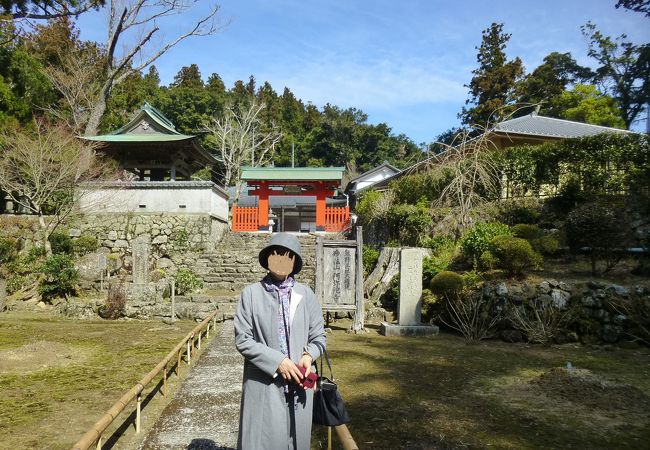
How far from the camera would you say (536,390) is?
537 cm

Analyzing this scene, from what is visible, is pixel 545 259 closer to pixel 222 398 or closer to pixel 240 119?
pixel 222 398

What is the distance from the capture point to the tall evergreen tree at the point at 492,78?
32.2 meters

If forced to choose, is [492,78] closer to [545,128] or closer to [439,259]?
[545,128]

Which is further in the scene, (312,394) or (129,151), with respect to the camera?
(129,151)

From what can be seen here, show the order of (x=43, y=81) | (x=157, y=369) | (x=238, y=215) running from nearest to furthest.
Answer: (x=157, y=369), (x=238, y=215), (x=43, y=81)

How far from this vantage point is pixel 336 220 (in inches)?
901

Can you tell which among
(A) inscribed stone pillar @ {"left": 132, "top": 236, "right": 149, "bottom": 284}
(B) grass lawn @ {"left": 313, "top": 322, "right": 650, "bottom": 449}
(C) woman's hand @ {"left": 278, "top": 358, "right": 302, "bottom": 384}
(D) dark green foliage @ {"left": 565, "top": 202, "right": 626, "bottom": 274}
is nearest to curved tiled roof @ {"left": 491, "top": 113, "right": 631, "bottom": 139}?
(D) dark green foliage @ {"left": 565, "top": 202, "right": 626, "bottom": 274}

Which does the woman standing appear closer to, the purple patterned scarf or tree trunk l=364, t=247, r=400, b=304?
the purple patterned scarf

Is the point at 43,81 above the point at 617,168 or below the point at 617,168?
above

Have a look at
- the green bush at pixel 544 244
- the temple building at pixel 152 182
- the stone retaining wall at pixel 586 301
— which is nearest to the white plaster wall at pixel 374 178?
the temple building at pixel 152 182

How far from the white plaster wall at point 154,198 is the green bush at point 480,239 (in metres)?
10.3

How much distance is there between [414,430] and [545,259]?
28.1 ft

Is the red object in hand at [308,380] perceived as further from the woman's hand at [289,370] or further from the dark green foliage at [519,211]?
the dark green foliage at [519,211]

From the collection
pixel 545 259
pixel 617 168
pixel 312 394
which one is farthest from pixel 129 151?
pixel 312 394
